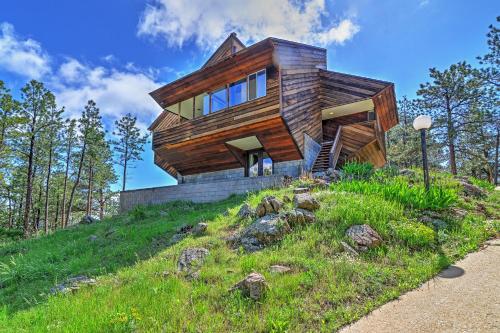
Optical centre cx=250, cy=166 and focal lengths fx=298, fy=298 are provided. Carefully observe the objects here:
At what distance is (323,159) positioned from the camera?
13.7 metres

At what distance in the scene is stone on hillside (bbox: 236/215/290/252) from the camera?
5.59 metres

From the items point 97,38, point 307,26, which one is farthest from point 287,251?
point 97,38

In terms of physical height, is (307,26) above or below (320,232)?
above

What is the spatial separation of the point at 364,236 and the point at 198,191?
923 cm

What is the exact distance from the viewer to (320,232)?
5.57 m

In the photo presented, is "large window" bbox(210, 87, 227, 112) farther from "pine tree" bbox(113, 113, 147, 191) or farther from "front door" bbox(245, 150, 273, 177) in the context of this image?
"pine tree" bbox(113, 113, 147, 191)

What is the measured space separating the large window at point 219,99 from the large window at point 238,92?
14.7 inches

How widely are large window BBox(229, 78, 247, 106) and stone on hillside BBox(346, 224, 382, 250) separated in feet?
29.2

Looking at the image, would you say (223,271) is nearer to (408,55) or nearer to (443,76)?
(408,55)

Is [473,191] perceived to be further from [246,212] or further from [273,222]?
[246,212]

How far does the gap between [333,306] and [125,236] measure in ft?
23.0

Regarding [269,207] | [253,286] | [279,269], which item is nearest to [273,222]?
[269,207]

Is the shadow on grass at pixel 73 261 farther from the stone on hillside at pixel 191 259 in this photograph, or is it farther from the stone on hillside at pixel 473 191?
the stone on hillside at pixel 473 191

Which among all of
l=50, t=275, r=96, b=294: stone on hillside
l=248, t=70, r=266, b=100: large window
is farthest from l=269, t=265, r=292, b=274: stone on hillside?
l=248, t=70, r=266, b=100: large window
